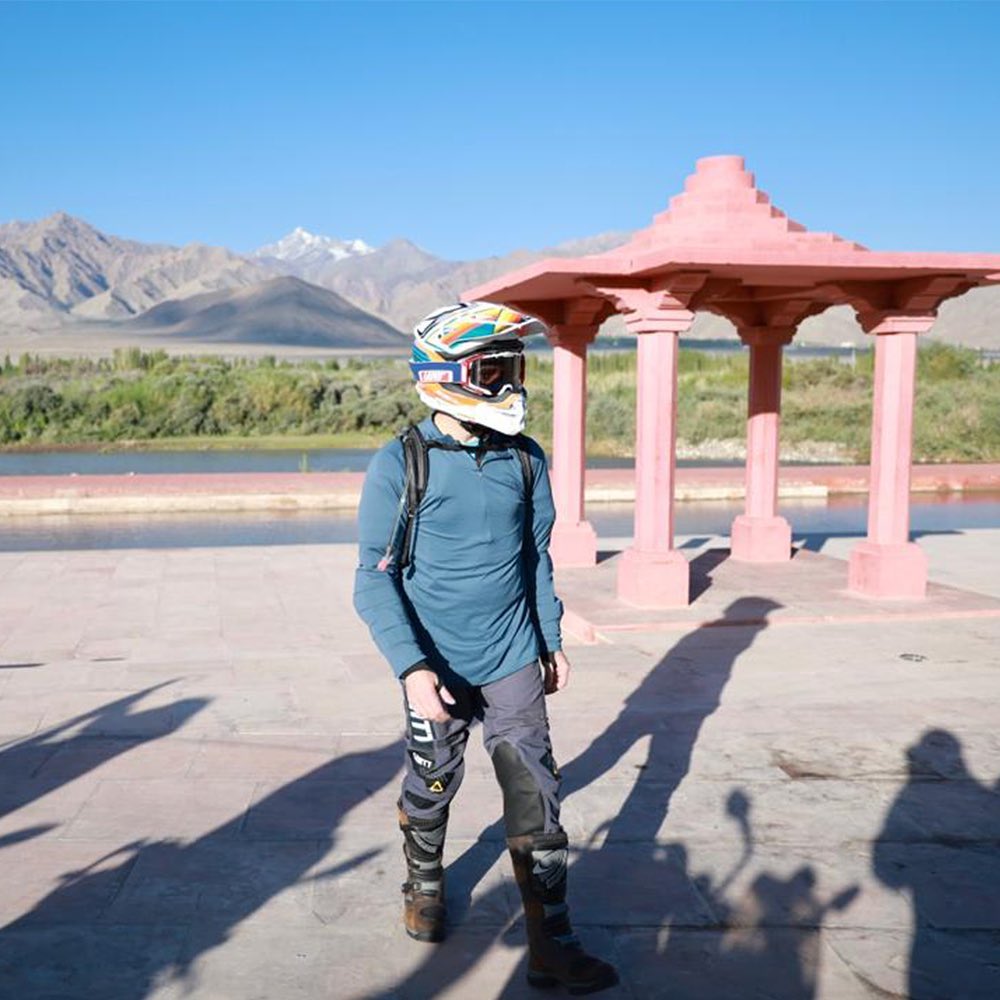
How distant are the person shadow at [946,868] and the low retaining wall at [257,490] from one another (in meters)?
14.4

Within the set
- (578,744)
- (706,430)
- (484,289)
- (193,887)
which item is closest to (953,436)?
(706,430)

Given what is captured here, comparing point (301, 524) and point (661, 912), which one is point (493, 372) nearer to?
point (661, 912)

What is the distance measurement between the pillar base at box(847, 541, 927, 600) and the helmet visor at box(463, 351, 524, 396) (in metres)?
6.39

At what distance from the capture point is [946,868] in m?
4.34

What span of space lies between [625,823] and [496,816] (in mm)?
505

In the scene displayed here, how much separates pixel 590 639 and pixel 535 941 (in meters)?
4.92

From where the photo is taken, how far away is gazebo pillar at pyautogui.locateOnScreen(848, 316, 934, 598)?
30.1ft

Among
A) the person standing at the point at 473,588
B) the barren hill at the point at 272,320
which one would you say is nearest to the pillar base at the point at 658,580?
the person standing at the point at 473,588

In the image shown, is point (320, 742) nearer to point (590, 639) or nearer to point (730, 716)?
point (730, 716)

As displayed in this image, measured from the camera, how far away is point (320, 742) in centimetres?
590

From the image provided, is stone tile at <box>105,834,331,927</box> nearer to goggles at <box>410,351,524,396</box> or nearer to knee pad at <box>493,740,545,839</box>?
knee pad at <box>493,740,545,839</box>

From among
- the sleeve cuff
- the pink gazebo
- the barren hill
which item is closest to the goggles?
the sleeve cuff

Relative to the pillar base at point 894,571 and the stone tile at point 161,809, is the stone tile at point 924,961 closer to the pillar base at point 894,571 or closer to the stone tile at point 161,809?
the stone tile at point 161,809

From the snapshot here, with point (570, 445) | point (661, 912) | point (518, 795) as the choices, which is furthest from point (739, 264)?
point (518, 795)
